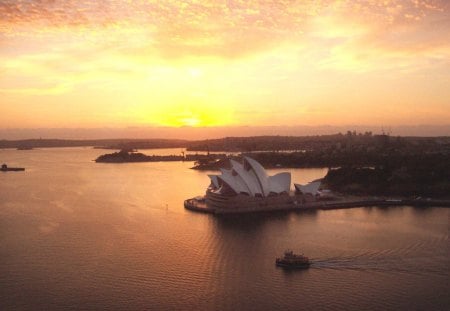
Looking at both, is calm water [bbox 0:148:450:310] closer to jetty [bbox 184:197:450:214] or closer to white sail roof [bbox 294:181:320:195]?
jetty [bbox 184:197:450:214]

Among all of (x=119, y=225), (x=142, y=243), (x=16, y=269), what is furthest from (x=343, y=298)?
(x=119, y=225)

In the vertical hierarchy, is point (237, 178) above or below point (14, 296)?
above

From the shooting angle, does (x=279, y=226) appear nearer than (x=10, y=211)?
Yes

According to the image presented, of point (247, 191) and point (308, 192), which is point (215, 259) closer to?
point (247, 191)

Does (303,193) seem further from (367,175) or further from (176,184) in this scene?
(176,184)

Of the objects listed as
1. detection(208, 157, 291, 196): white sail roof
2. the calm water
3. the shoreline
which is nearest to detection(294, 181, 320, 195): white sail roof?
detection(208, 157, 291, 196): white sail roof

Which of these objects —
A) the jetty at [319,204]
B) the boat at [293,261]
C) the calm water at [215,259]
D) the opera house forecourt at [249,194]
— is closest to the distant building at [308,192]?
the opera house forecourt at [249,194]
